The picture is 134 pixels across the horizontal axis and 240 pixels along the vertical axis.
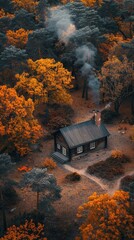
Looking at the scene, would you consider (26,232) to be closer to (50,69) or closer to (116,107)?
(50,69)

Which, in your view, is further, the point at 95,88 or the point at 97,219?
the point at 95,88

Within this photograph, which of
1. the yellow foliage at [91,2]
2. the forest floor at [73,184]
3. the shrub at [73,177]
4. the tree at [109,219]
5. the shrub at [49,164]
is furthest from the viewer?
the yellow foliage at [91,2]

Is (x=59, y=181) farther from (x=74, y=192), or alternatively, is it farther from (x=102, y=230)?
(x=102, y=230)

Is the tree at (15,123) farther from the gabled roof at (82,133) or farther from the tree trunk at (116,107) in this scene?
the tree trunk at (116,107)

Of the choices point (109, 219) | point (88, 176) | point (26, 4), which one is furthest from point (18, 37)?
point (109, 219)

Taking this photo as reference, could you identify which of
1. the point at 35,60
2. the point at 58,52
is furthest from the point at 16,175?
the point at 58,52

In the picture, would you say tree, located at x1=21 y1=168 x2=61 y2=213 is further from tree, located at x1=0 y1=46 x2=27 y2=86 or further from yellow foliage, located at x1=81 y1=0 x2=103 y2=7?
yellow foliage, located at x1=81 y1=0 x2=103 y2=7

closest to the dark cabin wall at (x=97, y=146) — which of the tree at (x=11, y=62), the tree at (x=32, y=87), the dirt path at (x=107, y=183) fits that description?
the dirt path at (x=107, y=183)
